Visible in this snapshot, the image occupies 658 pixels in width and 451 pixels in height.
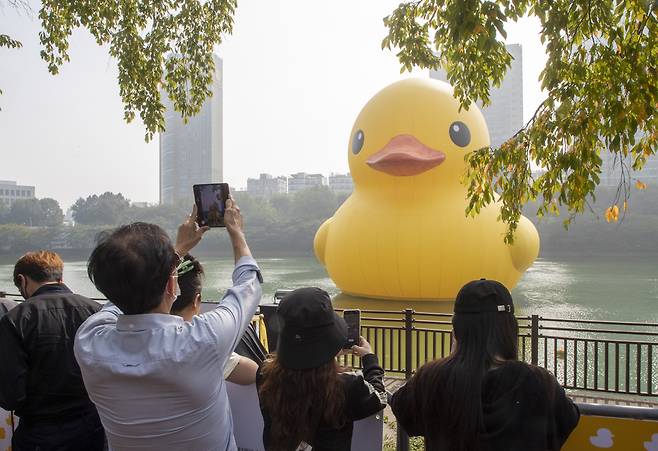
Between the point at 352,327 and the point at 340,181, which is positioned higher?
the point at 340,181

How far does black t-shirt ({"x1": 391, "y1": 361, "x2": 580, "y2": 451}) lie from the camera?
1.60m

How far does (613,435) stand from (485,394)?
0.75 meters

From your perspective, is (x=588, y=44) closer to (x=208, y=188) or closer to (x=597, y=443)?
(x=597, y=443)

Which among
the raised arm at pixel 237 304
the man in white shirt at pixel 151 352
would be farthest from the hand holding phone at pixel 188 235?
the man in white shirt at pixel 151 352

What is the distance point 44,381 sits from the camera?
225 cm

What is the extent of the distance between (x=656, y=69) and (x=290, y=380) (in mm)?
2794

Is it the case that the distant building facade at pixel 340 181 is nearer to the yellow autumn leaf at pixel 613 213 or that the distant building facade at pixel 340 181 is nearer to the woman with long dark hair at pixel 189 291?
the yellow autumn leaf at pixel 613 213

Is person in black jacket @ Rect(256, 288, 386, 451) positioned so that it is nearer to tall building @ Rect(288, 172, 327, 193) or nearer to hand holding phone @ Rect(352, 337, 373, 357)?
hand holding phone @ Rect(352, 337, 373, 357)

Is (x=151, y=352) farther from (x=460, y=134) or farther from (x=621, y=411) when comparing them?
(x=460, y=134)

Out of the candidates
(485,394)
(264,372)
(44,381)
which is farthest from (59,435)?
(485,394)

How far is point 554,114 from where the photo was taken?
3.56 metres

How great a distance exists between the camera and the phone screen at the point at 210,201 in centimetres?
193

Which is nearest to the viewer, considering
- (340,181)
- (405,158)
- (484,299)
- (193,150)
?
(484,299)

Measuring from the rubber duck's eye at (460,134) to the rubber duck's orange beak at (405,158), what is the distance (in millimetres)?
551
